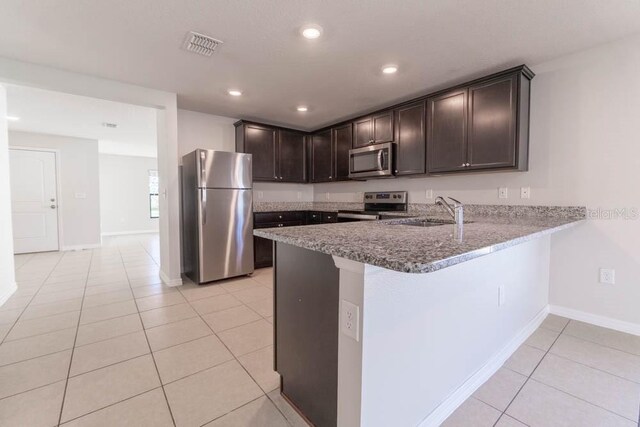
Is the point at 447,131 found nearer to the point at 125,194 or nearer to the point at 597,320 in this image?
the point at 597,320

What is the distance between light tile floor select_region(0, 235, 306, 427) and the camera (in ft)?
4.69

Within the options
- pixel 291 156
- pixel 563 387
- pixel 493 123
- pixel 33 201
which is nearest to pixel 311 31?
pixel 493 123

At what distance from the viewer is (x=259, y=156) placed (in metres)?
4.25

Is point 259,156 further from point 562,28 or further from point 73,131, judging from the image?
point 73,131

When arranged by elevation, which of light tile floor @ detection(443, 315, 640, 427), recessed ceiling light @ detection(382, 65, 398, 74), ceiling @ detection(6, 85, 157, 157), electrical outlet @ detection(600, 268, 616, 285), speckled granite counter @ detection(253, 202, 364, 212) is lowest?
light tile floor @ detection(443, 315, 640, 427)

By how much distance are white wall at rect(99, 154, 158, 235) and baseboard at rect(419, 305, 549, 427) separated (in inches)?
364

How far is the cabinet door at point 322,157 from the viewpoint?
4.45 metres

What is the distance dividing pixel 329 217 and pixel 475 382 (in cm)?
296

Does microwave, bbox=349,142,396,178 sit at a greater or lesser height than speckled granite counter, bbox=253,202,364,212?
greater

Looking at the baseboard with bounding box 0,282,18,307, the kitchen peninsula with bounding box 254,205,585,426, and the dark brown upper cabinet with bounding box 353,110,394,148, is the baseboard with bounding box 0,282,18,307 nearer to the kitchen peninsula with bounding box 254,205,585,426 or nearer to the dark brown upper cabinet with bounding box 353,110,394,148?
the kitchen peninsula with bounding box 254,205,585,426

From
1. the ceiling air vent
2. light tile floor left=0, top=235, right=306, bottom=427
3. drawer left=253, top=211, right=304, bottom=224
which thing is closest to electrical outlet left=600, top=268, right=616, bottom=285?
light tile floor left=0, top=235, right=306, bottom=427

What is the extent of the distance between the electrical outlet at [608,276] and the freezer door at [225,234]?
361 centimetres

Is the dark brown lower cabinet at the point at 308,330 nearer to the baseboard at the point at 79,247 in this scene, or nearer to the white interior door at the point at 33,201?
the baseboard at the point at 79,247

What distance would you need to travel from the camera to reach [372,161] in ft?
12.0
